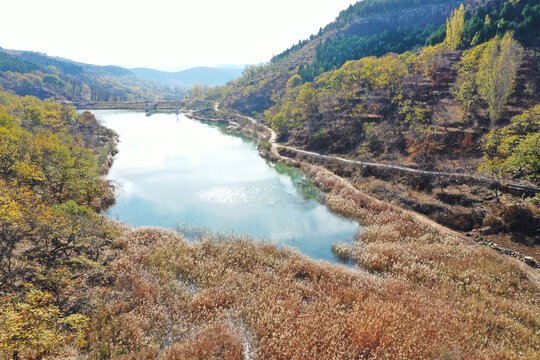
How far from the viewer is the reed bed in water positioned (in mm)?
12383

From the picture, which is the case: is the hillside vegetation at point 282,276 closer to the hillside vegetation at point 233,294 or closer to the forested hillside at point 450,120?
the hillside vegetation at point 233,294

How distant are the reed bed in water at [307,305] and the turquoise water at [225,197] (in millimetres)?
5874

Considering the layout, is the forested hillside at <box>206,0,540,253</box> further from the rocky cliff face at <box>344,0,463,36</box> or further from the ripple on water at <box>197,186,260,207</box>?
the rocky cliff face at <box>344,0,463,36</box>

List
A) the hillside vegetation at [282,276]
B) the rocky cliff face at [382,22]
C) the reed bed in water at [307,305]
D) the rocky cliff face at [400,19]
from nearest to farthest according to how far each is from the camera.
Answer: the hillside vegetation at [282,276], the reed bed in water at [307,305], the rocky cliff face at [400,19], the rocky cliff face at [382,22]

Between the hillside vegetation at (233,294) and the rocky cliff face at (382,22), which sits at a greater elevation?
the rocky cliff face at (382,22)

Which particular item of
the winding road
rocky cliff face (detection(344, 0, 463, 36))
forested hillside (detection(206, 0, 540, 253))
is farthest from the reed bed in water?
rocky cliff face (detection(344, 0, 463, 36))

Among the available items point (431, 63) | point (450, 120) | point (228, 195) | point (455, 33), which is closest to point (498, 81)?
point (450, 120)

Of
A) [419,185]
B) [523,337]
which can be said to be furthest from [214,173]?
[523,337]

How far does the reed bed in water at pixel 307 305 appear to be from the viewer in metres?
12.4

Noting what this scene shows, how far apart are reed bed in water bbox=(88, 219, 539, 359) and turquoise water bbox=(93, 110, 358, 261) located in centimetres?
587

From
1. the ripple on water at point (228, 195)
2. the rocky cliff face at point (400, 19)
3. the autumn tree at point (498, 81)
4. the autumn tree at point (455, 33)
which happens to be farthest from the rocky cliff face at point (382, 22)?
the ripple on water at point (228, 195)

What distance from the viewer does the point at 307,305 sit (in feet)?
51.6

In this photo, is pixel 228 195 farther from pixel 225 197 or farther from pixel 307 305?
pixel 307 305

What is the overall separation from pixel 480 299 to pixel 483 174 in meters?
21.7
